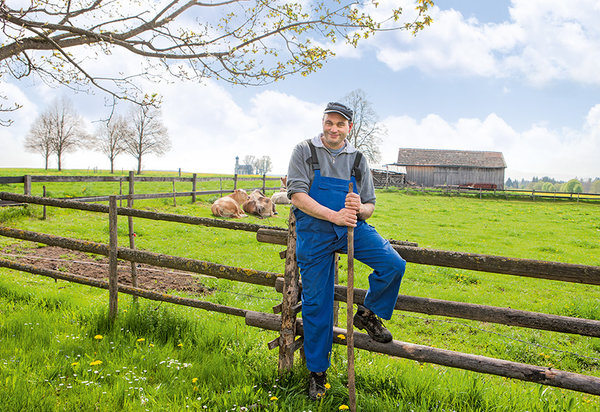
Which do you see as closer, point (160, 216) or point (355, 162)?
point (355, 162)

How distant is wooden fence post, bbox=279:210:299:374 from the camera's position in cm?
328

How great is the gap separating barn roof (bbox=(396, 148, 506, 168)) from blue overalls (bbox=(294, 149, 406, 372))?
46356 millimetres

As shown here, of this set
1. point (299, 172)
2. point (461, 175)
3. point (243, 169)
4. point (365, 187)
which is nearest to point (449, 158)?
point (461, 175)

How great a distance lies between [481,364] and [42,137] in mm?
70654

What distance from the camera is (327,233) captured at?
115 inches

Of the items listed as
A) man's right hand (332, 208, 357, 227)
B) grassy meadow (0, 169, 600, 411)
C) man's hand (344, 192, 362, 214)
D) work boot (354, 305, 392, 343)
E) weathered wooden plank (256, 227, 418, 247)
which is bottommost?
grassy meadow (0, 169, 600, 411)

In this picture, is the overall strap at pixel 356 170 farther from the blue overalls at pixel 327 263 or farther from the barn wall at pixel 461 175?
the barn wall at pixel 461 175

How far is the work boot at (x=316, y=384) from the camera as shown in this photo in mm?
2975

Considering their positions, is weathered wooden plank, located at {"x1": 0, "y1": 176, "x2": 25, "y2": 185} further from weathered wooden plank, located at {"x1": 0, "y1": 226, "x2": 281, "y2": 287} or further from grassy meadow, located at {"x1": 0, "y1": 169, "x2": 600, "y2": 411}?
weathered wooden plank, located at {"x1": 0, "y1": 226, "x2": 281, "y2": 287}

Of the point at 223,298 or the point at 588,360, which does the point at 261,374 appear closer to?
the point at 223,298

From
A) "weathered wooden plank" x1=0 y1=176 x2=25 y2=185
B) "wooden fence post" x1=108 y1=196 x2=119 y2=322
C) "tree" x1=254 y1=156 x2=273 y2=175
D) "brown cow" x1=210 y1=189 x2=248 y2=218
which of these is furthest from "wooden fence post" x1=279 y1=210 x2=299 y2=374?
"tree" x1=254 y1=156 x2=273 y2=175

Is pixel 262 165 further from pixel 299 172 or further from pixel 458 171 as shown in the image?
pixel 299 172

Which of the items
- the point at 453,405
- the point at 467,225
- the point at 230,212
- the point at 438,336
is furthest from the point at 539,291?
the point at 230,212

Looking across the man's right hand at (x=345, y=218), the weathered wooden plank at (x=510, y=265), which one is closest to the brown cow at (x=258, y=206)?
the weathered wooden plank at (x=510, y=265)
